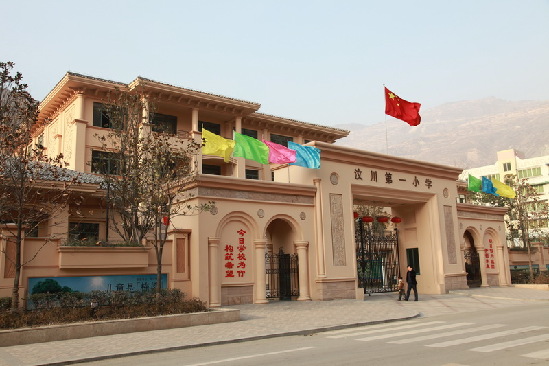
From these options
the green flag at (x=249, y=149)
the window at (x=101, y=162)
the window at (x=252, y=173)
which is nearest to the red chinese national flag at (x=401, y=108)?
the green flag at (x=249, y=149)

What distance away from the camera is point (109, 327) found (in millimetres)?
13164

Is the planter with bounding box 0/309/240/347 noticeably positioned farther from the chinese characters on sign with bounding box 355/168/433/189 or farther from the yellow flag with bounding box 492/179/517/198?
the yellow flag with bounding box 492/179/517/198

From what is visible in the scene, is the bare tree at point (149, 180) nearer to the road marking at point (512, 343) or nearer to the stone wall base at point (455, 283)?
the road marking at point (512, 343)

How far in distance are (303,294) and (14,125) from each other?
1276 centimetres

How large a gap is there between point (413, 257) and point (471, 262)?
5314 millimetres

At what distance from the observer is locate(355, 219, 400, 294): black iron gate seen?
2513 cm

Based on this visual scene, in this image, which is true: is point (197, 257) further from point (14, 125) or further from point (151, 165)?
point (14, 125)

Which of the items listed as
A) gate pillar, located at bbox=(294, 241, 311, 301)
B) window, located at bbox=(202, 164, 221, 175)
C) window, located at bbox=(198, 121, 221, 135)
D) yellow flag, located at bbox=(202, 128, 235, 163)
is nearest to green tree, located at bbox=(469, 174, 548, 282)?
gate pillar, located at bbox=(294, 241, 311, 301)

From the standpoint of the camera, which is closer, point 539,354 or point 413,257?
point 539,354

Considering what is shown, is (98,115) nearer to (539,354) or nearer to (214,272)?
(214,272)

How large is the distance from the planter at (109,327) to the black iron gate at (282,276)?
678 centimetres

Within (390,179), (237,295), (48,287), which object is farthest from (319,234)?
(48,287)

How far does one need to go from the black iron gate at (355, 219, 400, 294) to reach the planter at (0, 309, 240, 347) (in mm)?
10958

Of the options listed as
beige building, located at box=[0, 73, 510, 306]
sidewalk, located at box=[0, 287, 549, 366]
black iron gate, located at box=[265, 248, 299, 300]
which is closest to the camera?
sidewalk, located at box=[0, 287, 549, 366]
